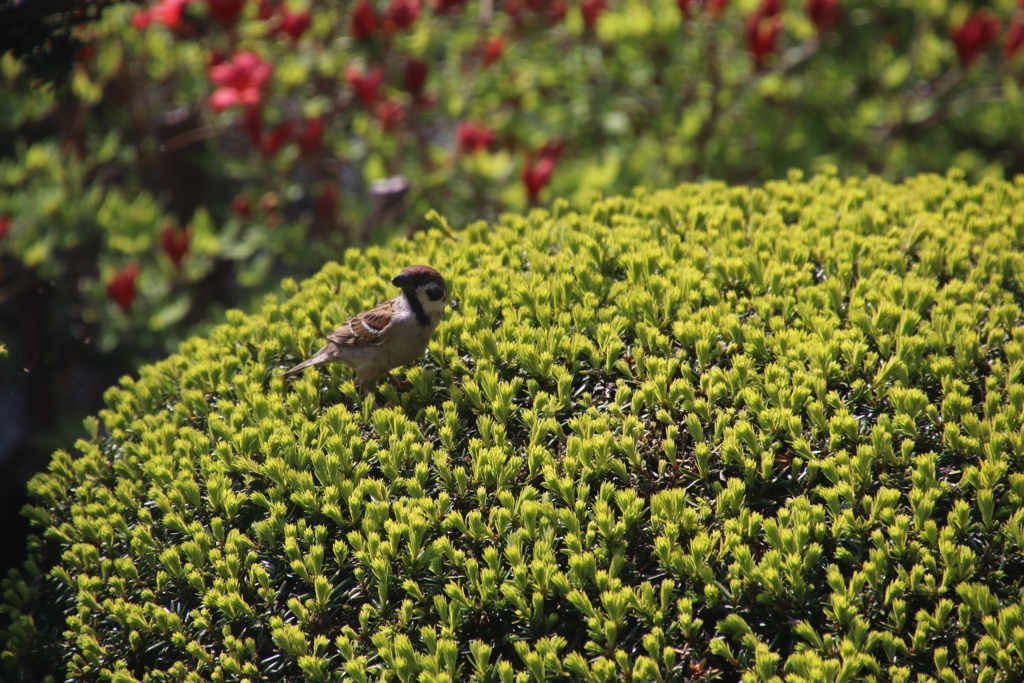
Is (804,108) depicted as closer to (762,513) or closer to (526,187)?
(526,187)

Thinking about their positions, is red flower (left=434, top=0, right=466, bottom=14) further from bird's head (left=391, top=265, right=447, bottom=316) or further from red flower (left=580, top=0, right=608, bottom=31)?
bird's head (left=391, top=265, right=447, bottom=316)

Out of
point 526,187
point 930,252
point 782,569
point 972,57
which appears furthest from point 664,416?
point 972,57

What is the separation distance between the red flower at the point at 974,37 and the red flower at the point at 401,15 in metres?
3.83

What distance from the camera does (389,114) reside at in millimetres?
5918

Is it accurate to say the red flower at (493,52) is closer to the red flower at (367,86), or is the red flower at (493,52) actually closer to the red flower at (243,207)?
the red flower at (367,86)

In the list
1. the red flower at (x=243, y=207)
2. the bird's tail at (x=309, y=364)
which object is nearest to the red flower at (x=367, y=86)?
the red flower at (x=243, y=207)

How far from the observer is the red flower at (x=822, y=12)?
5.87m

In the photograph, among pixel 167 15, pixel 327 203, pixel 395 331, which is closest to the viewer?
pixel 395 331

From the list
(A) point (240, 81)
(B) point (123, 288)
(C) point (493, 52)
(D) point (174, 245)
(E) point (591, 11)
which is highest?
(A) point (240, 81)

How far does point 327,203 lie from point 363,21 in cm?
135

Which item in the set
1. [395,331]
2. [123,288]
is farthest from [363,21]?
[395,331]

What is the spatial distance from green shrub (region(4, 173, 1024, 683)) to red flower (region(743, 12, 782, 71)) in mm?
2556

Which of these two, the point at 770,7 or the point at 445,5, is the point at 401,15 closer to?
the point at 445,5

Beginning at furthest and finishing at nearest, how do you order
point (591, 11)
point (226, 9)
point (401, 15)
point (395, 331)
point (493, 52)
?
point (591, 11), point (493, 52), point (401, 15), point (226, 9), point (395, 331)
